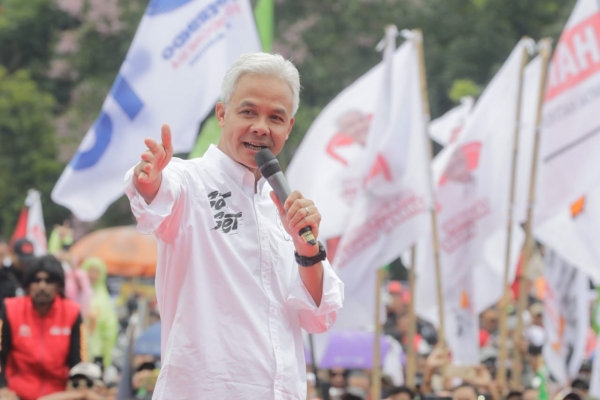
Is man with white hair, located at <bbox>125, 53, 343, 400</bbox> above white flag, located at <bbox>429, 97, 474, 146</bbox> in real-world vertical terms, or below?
below

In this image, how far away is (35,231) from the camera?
16.3 meters

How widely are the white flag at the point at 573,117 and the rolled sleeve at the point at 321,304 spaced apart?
315 inches

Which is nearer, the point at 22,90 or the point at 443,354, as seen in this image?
the point at 443,354

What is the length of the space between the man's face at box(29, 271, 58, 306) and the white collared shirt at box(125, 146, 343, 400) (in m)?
3.97

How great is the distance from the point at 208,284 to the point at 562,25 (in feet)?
86.0

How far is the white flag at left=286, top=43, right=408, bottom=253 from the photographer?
40.1 ft

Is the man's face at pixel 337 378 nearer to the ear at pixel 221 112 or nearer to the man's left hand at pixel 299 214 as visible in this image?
the ear at pixel 221 112

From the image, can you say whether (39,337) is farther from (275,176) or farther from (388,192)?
(388,192)

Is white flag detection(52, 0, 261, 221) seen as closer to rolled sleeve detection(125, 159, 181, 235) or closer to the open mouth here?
the open mouth

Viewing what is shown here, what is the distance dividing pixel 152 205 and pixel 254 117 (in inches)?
18.4

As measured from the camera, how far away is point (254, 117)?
379 cm

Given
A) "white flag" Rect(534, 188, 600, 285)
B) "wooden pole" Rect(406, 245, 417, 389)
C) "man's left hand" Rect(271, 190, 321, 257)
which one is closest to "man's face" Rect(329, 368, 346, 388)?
"wooden pole" Rect(406, 245, 417, 389)

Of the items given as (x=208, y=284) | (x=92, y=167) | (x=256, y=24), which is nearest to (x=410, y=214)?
(x=256, y=24)

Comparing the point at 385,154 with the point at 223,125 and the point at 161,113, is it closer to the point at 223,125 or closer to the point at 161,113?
the point at 161,113
